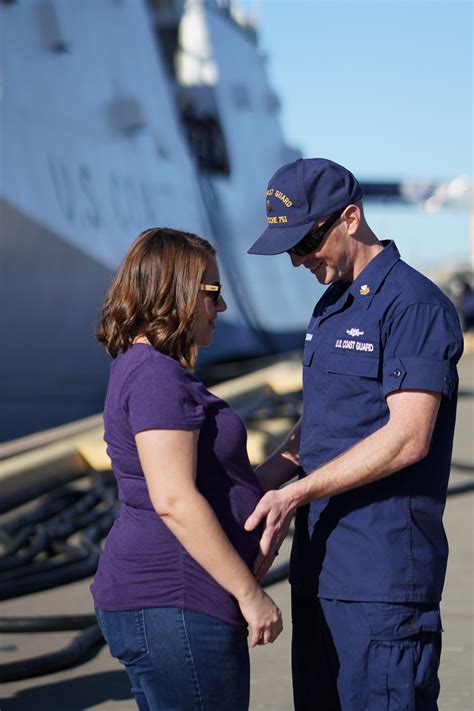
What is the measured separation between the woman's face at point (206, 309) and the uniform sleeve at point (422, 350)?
0.36m

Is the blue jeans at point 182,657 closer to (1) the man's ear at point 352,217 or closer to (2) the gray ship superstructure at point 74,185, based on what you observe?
(1) the man's ear at point 352,217

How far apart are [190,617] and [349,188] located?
0.94m

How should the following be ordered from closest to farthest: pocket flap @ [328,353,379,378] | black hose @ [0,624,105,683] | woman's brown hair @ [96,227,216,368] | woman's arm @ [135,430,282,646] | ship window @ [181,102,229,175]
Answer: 1. woman's arm @ [135,430,282,646]
2. woman's brown hair @ [96,227,216,368]
3. pocket flap @ [328,353,379,378]
4. black hose @ [0,624,105,683]
5. ship window @ [181,102,229,175]

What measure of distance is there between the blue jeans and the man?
0.19 meters

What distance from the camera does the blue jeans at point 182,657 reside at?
211 centimetres

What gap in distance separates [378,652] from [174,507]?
558mm

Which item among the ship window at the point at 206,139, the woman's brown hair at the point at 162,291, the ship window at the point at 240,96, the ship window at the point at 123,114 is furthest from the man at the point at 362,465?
the ship window at the point at 240,96

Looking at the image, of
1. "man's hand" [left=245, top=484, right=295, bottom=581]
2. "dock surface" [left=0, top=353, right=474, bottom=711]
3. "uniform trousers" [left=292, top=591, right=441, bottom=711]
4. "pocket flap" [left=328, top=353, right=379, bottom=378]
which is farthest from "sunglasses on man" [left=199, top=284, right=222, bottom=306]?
"dock surface" [left=0, top=353, right=474, bottom=711]

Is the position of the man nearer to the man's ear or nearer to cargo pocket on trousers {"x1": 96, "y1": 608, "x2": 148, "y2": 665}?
the man's ear

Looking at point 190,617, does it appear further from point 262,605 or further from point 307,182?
point 307,182

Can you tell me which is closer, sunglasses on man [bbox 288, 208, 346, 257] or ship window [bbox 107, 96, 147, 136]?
sunglasses on man [bbox 288, 208, 346, 257]

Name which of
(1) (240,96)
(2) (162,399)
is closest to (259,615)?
(2) (162,399)

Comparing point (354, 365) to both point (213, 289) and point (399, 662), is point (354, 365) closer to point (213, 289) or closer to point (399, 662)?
point (213, 289)

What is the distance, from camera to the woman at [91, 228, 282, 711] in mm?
2064
